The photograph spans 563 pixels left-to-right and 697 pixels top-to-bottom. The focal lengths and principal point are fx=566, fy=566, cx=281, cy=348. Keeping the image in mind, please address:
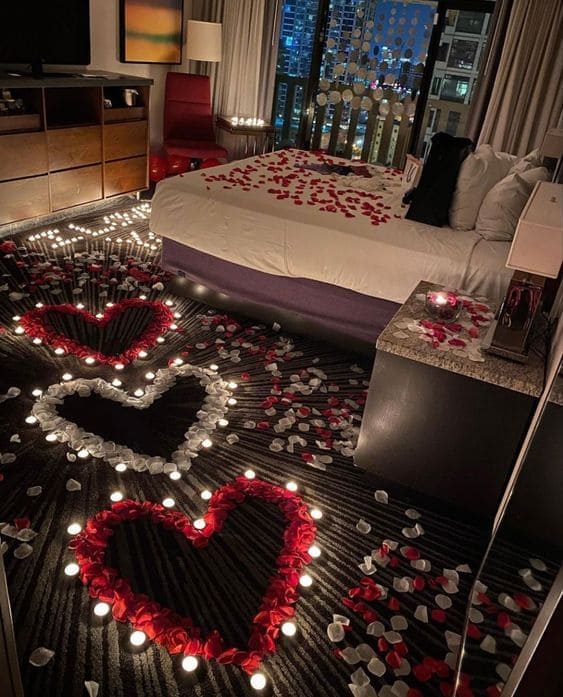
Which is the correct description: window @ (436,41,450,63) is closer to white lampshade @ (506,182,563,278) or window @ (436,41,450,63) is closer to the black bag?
the black bag

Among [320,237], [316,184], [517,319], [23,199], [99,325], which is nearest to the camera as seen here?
[517,319]

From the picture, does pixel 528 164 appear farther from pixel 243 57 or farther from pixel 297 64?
pixel 243 57

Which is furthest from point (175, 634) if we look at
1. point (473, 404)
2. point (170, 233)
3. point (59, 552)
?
point (170, 233)

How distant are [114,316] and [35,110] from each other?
1944mm

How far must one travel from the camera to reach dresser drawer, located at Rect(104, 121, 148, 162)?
476 centimetres

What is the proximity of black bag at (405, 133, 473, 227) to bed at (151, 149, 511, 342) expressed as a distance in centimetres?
9

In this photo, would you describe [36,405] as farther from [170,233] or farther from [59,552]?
[170,233]

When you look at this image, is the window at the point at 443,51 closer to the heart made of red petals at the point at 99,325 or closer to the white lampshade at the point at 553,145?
the white lampshade at the point at 553,145

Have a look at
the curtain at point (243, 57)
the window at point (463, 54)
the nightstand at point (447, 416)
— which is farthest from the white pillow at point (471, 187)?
the curtain at point (243, 57)

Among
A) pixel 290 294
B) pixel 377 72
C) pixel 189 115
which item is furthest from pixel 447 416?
pixel 377 72

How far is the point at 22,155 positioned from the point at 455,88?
13.4 feet

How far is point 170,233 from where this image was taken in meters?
3.50

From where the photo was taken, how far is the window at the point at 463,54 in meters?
5.38

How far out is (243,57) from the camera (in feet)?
20.0
